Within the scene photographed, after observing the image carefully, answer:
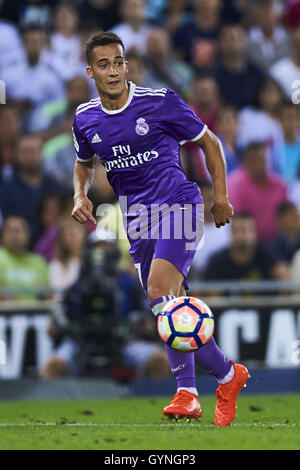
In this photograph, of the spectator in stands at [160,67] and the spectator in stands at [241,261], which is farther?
the spectator in stands at [160,67]

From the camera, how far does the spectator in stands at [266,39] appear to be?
13.5 m

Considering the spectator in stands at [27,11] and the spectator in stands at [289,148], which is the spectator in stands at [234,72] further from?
the spectator in stands at [27,11]

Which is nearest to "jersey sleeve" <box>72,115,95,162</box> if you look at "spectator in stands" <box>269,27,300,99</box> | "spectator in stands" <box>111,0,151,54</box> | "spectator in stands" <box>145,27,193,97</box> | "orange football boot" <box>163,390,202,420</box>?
"orange football boot" <box>163,390,202,420</box>

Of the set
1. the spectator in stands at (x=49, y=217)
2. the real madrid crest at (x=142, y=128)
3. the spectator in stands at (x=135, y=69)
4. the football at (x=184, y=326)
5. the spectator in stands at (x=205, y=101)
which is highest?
the spectator in stands at (x=135, y=69)

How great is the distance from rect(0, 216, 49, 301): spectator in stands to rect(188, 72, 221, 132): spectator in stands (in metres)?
2.87

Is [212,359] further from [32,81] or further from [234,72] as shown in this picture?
[234,72]

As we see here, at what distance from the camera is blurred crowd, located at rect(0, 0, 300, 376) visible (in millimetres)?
10664

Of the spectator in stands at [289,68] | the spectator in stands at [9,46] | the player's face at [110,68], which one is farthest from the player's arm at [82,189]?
the spectator in stands at [289,68]

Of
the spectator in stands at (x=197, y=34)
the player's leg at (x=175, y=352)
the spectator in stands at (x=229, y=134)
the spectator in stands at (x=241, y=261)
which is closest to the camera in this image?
Answer: the player's leg at (x=175, y=352)

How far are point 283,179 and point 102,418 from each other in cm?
569

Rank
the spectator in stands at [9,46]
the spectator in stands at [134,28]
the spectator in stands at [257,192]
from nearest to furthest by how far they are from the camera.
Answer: the spectator in stands at [257,192]
the spectator in stands at [9,46]
the spectator in stands at [134,28]

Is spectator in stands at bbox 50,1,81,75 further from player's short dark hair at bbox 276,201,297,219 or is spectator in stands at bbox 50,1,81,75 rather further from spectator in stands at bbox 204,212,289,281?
spectator in stands at bbox 204,212,289,281

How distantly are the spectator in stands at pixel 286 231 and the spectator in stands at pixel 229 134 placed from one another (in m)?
0.93

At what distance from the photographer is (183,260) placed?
6.22 metres
